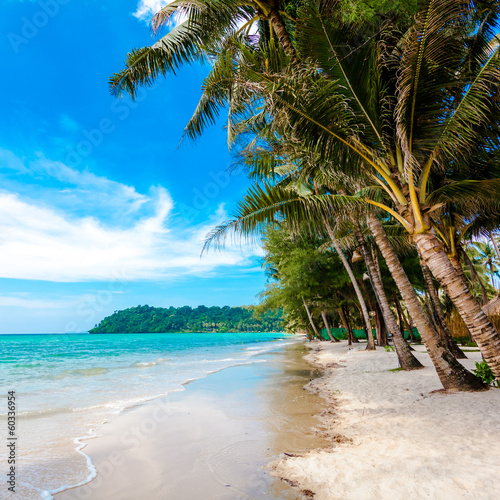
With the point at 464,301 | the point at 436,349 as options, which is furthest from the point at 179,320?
the point at 464,301

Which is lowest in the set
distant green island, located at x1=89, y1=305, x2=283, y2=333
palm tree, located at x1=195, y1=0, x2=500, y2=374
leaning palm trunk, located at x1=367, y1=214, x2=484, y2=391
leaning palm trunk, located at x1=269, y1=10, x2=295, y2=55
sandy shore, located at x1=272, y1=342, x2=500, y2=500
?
distant green island, located at x1=89, y1=305, x2=283, y2=333

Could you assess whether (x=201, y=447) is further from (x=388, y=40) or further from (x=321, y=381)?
(x=388, y=40)

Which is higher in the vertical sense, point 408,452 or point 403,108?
point 403,108

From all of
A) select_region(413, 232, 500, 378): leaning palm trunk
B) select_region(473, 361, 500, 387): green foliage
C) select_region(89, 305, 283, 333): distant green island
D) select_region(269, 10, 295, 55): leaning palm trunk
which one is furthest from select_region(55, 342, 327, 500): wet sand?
select_region(89, 305, 283, 333): distant green island

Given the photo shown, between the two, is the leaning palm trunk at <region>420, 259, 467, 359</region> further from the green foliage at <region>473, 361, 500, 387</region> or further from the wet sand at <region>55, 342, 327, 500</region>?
the wet sand at <region>55, 342, 327, 500</region>

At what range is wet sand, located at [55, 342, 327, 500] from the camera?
3111 mm

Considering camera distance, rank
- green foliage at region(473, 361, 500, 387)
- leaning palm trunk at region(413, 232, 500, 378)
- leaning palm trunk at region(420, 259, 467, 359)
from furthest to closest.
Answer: leaning palm trunk at region(420, 259, 467, 359) < green foliage at region(473, 361, 500, 387) < leaning palm trunk at region(413, 232, 500, 378)

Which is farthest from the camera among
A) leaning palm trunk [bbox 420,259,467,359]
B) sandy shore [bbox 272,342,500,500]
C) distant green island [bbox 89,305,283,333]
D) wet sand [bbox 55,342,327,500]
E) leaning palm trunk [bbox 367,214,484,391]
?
distant green island [bbox 89,305,283,333]

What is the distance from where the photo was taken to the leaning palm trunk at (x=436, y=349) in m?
5.55

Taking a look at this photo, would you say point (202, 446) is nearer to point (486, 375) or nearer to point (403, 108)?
point (486, 375)

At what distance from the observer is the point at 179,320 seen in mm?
127438

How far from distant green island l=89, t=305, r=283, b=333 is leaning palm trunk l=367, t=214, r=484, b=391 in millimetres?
107879

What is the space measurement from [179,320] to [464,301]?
131 m

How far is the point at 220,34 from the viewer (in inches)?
280
